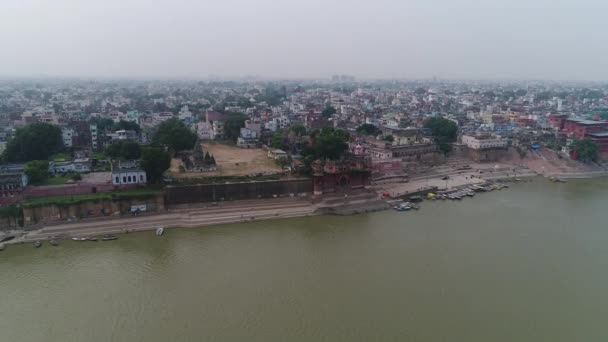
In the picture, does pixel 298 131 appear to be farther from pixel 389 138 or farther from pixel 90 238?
pixel 90 238

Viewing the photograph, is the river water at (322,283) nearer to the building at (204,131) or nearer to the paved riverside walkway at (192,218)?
the paved riverside walkway at (192,218)

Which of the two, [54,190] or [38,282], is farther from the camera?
[54,190]

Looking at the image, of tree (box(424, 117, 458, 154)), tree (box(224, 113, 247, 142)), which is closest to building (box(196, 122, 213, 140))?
tree (box(224, 113, 247, 142))

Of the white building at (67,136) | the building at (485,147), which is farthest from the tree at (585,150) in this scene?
the white building at (67,136)

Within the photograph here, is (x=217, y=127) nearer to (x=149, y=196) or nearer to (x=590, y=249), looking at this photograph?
(x=149, y=196)

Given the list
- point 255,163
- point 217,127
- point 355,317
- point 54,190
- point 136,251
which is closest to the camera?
point 355,317

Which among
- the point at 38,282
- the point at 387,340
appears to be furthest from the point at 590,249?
the point at 38,282
